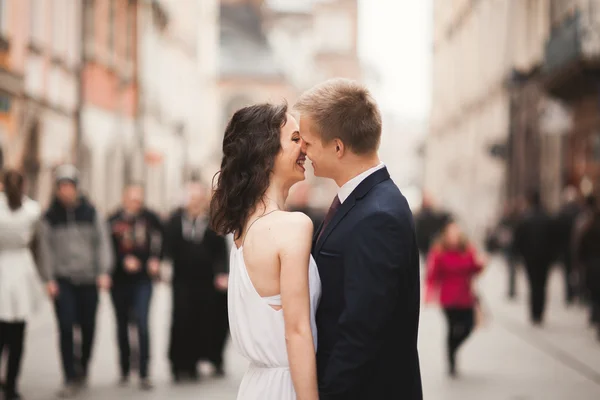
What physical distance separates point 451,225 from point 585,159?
612 inches

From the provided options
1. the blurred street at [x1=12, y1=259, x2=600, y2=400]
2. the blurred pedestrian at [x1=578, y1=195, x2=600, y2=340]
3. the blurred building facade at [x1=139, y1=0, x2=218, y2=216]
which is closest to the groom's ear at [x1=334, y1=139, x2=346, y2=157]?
the blurred street at [x1=12, y1=259, x2=600, y2=400]

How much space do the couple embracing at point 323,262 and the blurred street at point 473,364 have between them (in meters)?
6.15

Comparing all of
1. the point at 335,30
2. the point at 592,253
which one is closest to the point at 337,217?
the point at 592,253

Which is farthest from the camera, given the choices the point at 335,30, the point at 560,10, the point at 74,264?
the point at 335,30

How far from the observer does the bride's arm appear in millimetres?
3332

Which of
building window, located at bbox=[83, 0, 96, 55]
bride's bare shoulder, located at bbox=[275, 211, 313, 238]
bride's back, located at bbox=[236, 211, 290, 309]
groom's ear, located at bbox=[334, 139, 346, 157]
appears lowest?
bride's back, located at bbox=[236, 211, 290, 309]

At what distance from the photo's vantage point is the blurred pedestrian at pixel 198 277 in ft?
35.9

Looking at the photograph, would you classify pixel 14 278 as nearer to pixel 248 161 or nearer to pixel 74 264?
pixel 74 264

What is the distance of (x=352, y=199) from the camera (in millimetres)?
3445

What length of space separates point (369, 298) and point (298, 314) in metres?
0.25

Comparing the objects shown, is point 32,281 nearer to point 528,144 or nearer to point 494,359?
point 494,359

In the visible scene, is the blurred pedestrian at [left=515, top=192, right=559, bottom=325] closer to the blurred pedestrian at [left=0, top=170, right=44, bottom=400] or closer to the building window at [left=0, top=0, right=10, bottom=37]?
the blurred pedestrian at [left=0, top=170, right=44, bottom=400]

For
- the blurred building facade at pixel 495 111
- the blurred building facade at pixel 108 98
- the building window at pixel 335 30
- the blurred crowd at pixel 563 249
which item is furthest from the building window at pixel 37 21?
the building window at pixel 335 30

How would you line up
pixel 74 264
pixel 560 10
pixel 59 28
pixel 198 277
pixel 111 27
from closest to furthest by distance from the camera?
pixel 74 264, pixel 198 277, pixel 59 28, pixel 560 10, pixel 111 27
